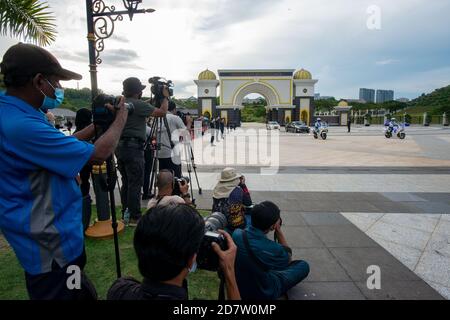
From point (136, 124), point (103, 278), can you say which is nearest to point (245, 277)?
point (103, 278)

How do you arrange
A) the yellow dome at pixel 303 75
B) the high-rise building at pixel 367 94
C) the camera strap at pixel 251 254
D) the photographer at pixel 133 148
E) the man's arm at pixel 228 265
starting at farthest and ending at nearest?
the high-rise building at pixel 367 94 → the yellow dome at pixel 303 75 → the photographer at pixel 133 148 → the camera strap at pixel 251 254 → the man's arm at pixel 228 265

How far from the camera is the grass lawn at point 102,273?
9.46 ft

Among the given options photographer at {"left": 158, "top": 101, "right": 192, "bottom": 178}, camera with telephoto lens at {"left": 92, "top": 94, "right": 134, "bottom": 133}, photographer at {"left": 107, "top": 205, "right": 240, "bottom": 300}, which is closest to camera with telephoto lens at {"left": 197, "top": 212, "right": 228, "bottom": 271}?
photographer at {"left": 107, "top": 205, "right": 240, "bottom": 300}

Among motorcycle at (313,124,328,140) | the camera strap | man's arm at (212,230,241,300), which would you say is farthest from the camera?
motorcycle at (313,124,328,140)

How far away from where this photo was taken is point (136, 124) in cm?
402

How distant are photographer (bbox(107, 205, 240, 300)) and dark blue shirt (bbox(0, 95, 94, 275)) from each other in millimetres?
490

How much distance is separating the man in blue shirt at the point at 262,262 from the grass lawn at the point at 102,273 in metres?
0.61

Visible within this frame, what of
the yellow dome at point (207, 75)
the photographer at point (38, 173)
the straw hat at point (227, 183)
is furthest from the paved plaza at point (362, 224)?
the yellow dome at point (207, 75)

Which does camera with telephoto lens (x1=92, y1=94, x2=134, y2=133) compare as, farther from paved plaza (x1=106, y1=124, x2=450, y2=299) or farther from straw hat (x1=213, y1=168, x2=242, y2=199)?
paved plaza (x1=106, y1=124, x2=450, y2=299)

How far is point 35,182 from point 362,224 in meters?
4.54

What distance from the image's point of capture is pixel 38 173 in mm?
1490

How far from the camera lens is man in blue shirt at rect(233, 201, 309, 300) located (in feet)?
7.75

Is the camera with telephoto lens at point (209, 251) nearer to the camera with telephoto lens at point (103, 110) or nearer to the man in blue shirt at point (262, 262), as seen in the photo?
the man in blue shirt at point (262, 262)
